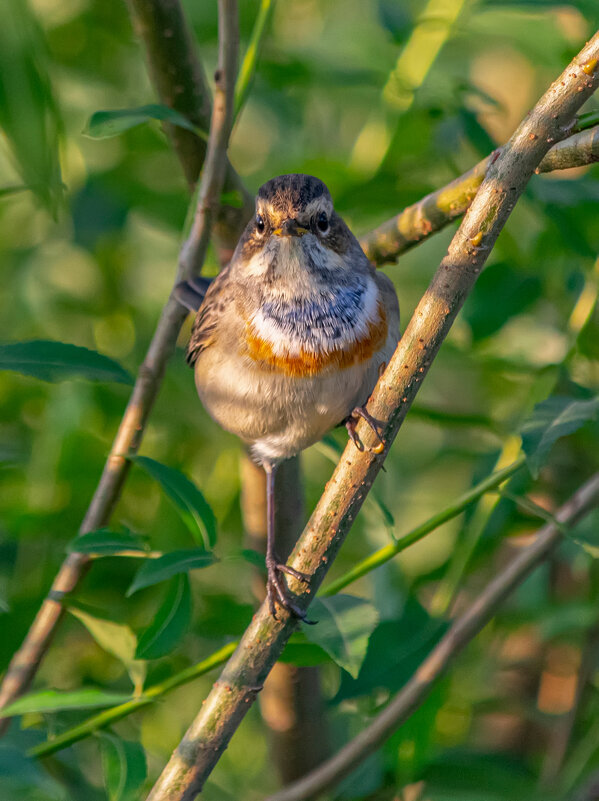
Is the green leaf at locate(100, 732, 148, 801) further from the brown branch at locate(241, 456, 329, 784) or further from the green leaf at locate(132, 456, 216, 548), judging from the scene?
the brown branch at locate(241, 456, 329, 784)

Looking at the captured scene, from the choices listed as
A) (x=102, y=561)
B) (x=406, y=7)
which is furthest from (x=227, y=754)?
(x=406, y=7)

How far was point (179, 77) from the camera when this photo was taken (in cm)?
272

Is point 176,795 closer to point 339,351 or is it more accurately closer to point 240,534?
point 339,351

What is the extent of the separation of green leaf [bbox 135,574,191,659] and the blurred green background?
0.31 m

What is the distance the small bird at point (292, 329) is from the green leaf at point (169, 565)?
0.38 metres

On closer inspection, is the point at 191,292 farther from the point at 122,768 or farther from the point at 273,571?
the point at 122,768

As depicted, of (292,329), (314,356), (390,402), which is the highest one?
(292,329)

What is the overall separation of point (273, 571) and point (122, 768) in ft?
2.14

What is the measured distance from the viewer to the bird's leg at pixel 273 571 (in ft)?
7.03

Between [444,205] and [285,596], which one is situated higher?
[444,205]

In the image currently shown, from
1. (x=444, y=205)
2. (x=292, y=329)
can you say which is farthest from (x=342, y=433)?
(x=444, y=205)

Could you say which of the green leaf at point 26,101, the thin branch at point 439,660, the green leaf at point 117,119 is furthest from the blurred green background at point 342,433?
the green leaf at point 26,101

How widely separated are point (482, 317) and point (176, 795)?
1754 millimetres

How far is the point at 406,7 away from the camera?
3.29m
